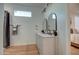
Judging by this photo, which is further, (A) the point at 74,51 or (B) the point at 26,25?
(B) the point at 26,25

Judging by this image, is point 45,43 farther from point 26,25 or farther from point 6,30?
point 6,30

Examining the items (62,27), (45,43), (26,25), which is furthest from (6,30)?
(62,27)

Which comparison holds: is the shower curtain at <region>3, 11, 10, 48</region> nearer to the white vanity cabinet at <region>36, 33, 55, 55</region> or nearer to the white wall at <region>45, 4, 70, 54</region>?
the white vanity cabinet at <region>36, 33, 55, 55</region>

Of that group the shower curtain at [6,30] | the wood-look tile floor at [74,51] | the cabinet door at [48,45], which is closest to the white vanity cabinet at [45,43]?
the cabinet door at [48,45]

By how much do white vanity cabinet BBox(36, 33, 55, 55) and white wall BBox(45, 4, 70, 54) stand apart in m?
0.08

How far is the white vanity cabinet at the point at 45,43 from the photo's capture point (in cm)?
171

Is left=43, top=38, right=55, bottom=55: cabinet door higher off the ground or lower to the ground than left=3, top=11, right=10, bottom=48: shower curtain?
lower

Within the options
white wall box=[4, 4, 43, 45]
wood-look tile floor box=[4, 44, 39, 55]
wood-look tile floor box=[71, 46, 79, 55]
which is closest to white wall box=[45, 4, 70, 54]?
wood-look tile floor box=[71, 46, 79, 55]

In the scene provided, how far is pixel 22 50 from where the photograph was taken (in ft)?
5.69

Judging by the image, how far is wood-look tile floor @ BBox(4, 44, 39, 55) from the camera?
66.4 inches

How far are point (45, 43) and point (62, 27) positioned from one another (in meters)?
0.36

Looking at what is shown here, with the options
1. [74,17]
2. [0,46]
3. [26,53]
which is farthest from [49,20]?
[0,46]

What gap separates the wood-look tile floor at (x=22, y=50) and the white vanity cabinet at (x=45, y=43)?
0.28ft

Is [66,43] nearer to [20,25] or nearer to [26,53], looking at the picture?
[26,53]
